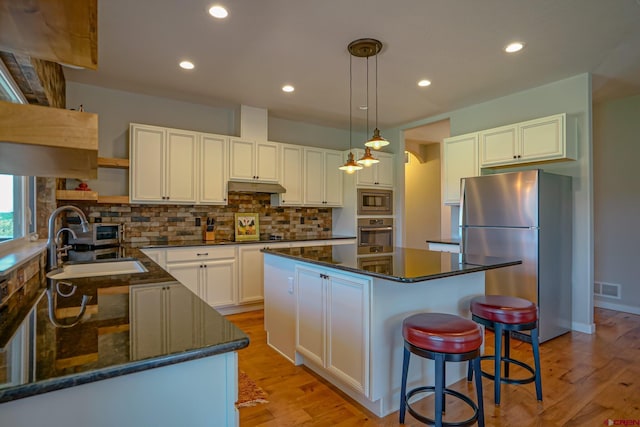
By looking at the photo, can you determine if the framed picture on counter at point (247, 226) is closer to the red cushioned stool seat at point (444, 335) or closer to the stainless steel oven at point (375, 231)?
the stainless steel oven at point (375, 231)

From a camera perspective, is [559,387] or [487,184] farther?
[487,184]

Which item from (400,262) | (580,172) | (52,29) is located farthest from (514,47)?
(52,29)

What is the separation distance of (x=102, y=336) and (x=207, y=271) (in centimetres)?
316

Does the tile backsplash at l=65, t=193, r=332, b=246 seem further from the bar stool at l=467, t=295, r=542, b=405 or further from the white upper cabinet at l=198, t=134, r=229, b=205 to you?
the bar stool at l=467, t=295, r=542, b=405

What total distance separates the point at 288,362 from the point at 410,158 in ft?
19.2

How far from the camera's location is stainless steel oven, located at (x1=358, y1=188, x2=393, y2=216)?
5.23 metres

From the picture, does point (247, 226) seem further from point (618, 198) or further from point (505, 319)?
point (618, 198)

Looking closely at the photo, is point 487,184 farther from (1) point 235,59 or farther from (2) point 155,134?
(2) point 155,134

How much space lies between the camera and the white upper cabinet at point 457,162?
A: 418 cm

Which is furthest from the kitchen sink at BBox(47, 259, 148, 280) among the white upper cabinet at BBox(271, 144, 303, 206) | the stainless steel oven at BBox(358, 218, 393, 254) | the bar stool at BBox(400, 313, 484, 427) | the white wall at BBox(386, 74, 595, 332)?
the white wall at BBox(386, 74, 595, 332)

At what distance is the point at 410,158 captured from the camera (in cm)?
766

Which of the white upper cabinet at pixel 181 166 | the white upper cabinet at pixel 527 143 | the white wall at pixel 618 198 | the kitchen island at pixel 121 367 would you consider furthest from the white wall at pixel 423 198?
the kitchen island at pixel 121 367

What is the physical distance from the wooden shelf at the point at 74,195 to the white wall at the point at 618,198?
6000 mm

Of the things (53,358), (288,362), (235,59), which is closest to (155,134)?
(235,59)
